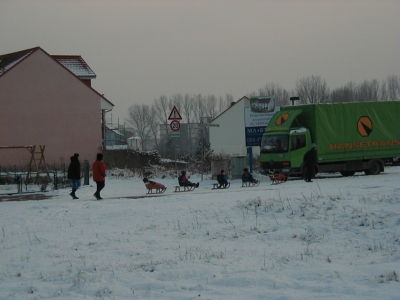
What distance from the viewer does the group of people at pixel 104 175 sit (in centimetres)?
2202

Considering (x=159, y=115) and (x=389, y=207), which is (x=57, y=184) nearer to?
(x=389, y=207)

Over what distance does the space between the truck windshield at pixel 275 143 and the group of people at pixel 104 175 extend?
121cm

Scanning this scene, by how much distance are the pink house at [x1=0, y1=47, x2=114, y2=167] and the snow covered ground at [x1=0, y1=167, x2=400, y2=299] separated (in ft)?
96.9

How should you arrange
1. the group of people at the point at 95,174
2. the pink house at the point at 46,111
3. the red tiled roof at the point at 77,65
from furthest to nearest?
the red tiled roof at the point at 77,65, the pink house at the point at 46,111, the group of people at the point at 95,174

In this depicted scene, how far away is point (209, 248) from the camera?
1199 cm

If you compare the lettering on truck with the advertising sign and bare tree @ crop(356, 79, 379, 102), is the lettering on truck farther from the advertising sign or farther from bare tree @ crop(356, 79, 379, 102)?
bare tree @ crop(356, 79, 379, 102)

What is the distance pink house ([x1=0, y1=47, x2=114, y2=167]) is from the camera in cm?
4647

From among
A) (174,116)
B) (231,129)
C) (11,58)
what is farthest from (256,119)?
(231,129)

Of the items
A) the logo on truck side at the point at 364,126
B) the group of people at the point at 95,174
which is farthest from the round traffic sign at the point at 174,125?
the logo on truck side at the point at 364,126

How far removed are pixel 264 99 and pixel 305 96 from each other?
5888cm

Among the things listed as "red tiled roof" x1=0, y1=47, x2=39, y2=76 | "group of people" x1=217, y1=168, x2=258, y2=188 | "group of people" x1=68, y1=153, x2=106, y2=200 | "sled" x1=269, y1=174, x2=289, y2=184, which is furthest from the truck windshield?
"red tiled roof" x1=0, y1=47, x2=39, y2=76

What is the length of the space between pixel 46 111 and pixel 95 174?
2795 cm

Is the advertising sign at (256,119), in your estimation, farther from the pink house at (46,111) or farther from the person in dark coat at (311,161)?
the pink house at (46,111)

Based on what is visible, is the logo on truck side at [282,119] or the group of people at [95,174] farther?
the logo on truck side at [282,119]
